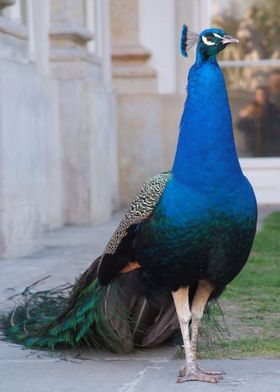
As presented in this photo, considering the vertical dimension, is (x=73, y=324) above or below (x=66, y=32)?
below

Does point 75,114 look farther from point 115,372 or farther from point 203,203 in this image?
point 203,203

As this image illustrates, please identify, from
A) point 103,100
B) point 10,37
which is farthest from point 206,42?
point 103,100

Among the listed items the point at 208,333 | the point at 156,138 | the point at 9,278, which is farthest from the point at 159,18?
the point at 208,333

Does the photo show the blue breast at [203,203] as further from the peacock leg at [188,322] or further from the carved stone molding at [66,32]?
the carved stone molding at [66,32]

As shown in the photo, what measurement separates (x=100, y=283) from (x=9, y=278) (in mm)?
2658

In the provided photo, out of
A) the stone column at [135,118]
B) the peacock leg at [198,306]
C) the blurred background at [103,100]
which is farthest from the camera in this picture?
the stone column at [135,118]

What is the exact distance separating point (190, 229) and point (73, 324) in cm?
101

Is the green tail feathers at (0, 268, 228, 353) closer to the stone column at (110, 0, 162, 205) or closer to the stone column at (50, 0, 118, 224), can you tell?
the stone column at (50, 0, 118, 224)

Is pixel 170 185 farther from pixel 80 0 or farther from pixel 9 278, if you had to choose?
pixel 80 0

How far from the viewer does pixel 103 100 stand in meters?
11.8

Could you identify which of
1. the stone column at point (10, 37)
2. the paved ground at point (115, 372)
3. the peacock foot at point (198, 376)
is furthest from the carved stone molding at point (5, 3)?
the peacock foot at point (198, 376)

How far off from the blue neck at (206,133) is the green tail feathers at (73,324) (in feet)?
2.74

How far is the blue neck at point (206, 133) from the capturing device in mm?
4645

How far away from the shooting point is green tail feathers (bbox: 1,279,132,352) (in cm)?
522
